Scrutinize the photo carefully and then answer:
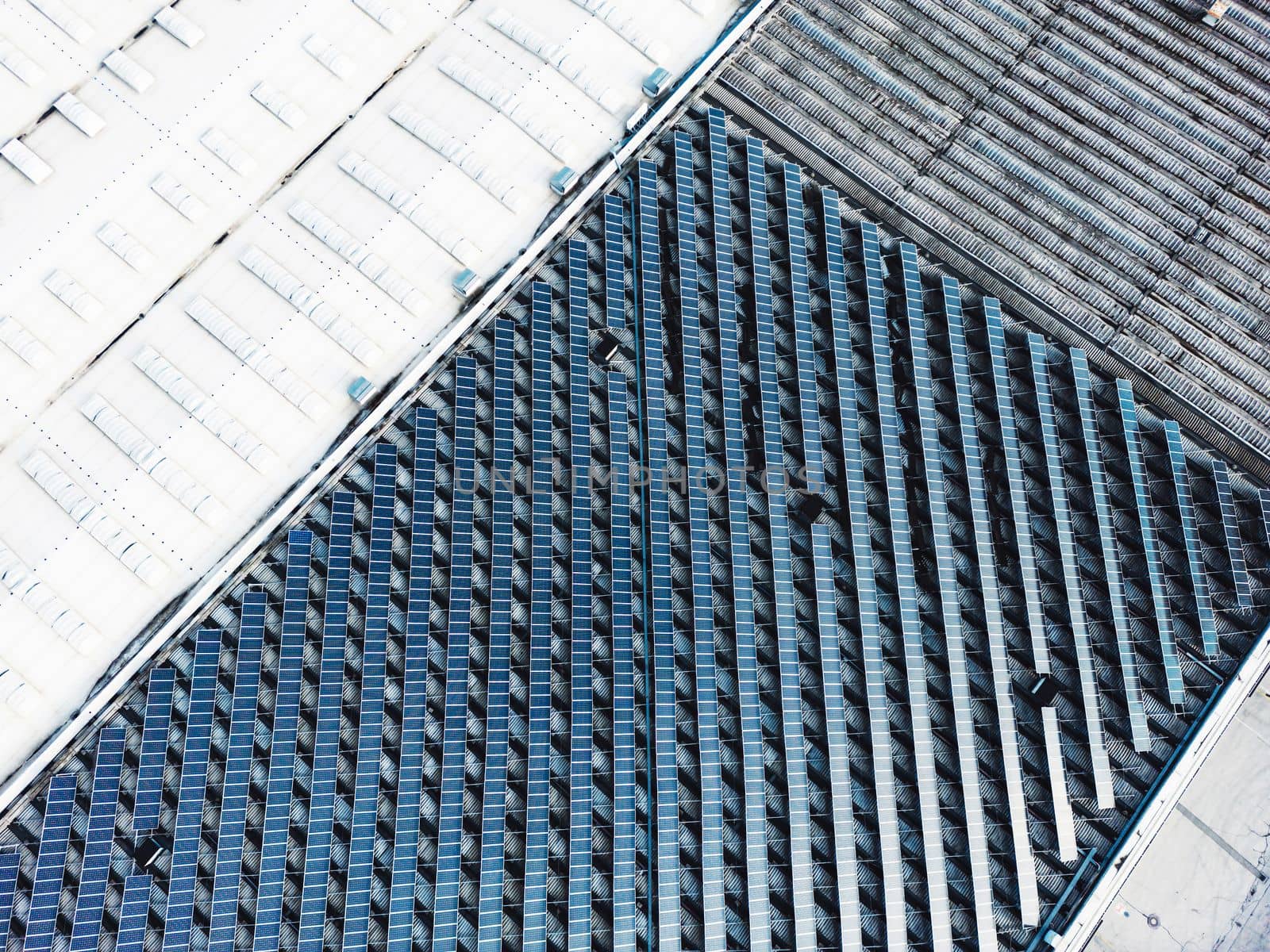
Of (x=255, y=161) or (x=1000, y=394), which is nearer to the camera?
(x=1000, y=394)

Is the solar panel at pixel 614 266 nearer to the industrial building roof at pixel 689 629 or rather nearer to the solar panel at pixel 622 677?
the industrial building roof at pixel 689 629

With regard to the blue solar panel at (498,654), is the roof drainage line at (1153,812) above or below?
above

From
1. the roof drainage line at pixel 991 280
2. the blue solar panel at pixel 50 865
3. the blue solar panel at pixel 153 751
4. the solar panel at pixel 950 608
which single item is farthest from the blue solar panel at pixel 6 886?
the roof drainage line at pixel 991 280

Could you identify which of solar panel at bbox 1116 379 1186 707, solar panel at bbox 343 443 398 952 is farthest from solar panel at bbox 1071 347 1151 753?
solar panel at bbox 343 443 398 952

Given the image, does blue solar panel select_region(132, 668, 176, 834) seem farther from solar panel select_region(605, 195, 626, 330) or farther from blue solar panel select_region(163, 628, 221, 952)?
solar panel select_region(605, 195, 626, 330)

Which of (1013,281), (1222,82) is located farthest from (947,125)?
(1222,82)

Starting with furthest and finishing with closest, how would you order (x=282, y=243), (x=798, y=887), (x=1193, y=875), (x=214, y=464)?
1. (x=1193, y=875)
2. (x=282, y=243)
3. (x=214, y=464)
4. (x=798, y=887)

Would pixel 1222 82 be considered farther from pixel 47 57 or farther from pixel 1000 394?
pixel 47 57
